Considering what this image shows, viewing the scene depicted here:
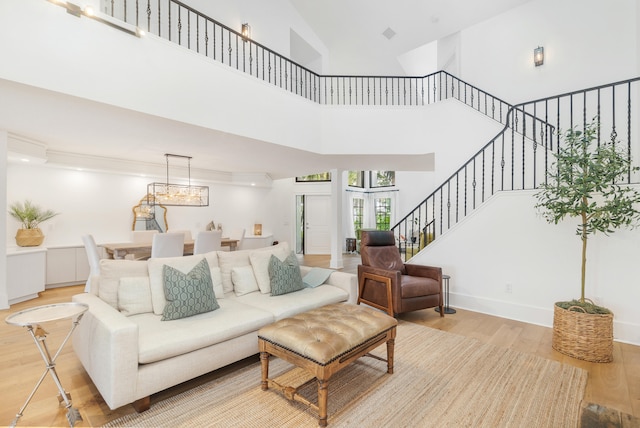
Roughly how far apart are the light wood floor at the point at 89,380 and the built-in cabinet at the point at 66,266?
58.9 inches

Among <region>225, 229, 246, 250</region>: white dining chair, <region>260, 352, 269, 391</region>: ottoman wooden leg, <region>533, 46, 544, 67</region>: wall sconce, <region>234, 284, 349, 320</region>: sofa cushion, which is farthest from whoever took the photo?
<region>225, 229, 246, 250</region>: white dining chair

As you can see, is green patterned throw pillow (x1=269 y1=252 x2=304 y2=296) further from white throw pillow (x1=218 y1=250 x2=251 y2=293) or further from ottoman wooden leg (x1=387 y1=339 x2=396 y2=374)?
ottoman wooden leg (x1=387 y1=339 x2=396 y2=374)

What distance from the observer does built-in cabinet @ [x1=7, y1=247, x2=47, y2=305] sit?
14.0 feet

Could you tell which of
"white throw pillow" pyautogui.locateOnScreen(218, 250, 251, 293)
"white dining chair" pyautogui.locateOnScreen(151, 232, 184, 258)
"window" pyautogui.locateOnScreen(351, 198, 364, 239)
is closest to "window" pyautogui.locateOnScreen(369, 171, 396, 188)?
"window" pyautogui.locateOnScreen(351, 198, 364, 239)

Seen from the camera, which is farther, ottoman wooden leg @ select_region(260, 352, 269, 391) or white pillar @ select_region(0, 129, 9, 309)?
white pillar @ select_region(0, 129, 9, 309)

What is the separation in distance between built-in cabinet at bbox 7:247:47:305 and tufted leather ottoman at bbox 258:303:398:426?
4.49 metres

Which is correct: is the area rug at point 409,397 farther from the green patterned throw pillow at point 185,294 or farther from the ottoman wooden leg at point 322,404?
the green patterned throw pillow at point 185,294

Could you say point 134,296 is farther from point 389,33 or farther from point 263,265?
point 389,33

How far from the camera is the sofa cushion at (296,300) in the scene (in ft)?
9.13

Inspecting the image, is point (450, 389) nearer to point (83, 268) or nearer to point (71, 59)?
point (71, 59)

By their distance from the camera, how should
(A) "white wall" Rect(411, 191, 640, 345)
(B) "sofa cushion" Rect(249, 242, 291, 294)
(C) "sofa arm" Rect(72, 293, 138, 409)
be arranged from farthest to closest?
(B) "sofa cushion" Rect(249, 242, 291, 294), (A) "white wall" Rect(411, 191, 640, 345), (C) "sofa arm" Rect(72, 293, 138, 409)

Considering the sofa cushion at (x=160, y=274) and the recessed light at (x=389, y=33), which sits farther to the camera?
the recessed light at (x=389, y=33)

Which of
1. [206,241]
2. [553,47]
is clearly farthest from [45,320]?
[553,47]

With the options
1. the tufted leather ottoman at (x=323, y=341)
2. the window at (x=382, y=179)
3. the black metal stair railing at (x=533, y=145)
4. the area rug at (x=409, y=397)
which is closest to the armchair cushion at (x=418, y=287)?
the area rug at (x=409, y=397)
